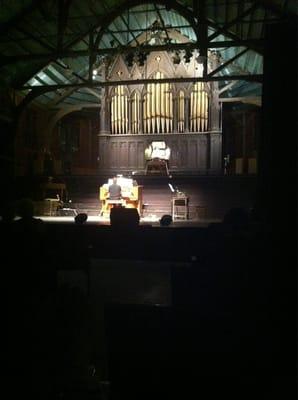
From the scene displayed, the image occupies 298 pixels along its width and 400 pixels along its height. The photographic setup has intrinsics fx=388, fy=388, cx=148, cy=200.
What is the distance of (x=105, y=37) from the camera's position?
38.1 ft

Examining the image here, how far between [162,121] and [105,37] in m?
3.12

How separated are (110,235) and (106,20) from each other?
7303 mm

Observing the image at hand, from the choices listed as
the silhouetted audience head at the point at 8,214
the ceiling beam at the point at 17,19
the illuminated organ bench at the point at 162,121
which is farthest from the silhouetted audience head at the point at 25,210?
the illuminated organ bench at the point at 162,121

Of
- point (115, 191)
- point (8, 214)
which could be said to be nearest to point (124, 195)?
point (115, 191)

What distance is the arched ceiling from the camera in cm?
840

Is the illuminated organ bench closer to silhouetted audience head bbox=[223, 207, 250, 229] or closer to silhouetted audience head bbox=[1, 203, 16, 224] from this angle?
silhouetted audience head bbox=[223, 207, 250, 229]

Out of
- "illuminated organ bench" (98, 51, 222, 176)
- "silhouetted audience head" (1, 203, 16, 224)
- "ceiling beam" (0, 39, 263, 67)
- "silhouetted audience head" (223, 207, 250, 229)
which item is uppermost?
"ceiling beam" (0, 39, 263, 67)

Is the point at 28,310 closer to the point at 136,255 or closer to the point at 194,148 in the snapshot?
the point at 136,255

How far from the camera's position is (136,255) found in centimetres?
357

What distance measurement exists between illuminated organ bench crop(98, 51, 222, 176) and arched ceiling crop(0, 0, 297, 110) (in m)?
0.62

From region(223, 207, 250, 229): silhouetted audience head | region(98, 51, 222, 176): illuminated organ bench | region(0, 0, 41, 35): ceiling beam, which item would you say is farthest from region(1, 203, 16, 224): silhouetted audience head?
region(98, 51, 222, 176): illuminated organ bench

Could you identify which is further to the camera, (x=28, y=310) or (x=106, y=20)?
(x=106, y=20)

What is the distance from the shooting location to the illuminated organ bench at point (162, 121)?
11070mm

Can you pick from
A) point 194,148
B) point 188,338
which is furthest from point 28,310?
point 194,148
